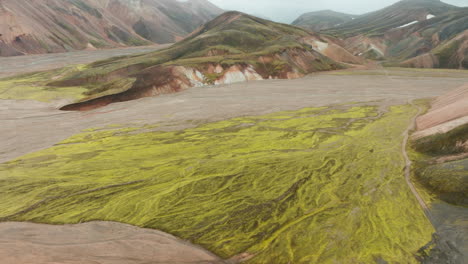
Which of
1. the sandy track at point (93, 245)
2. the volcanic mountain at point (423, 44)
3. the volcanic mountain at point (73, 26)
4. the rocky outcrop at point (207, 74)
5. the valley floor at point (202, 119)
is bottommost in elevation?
the sandy track at point (93, 245)

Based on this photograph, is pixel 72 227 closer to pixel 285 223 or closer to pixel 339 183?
pixel 285 223

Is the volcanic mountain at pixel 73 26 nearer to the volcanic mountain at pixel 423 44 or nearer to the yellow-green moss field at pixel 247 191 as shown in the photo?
the yellow-green moss field at pixel 247 191

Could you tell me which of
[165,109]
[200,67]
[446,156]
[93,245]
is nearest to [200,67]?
[200,67]

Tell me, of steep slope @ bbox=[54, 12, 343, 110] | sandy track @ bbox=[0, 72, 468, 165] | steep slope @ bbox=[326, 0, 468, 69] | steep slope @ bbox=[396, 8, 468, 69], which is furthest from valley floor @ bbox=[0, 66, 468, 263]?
steep slope @ bbox=[326, 0, 468, 69]

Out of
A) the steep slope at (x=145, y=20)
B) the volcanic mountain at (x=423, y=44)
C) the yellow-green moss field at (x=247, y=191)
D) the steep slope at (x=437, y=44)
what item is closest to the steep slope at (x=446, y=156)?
the yellow-green moss field at (x=247, y=191)

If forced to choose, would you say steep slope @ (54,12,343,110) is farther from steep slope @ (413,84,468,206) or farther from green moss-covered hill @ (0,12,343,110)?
steep slope @ (413,84,468,206)

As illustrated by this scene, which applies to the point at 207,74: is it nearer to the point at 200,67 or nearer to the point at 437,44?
the point at 200,67

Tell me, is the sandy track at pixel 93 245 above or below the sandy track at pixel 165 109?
below

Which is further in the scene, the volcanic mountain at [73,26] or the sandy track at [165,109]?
the volcanic mountain at [73,26]
